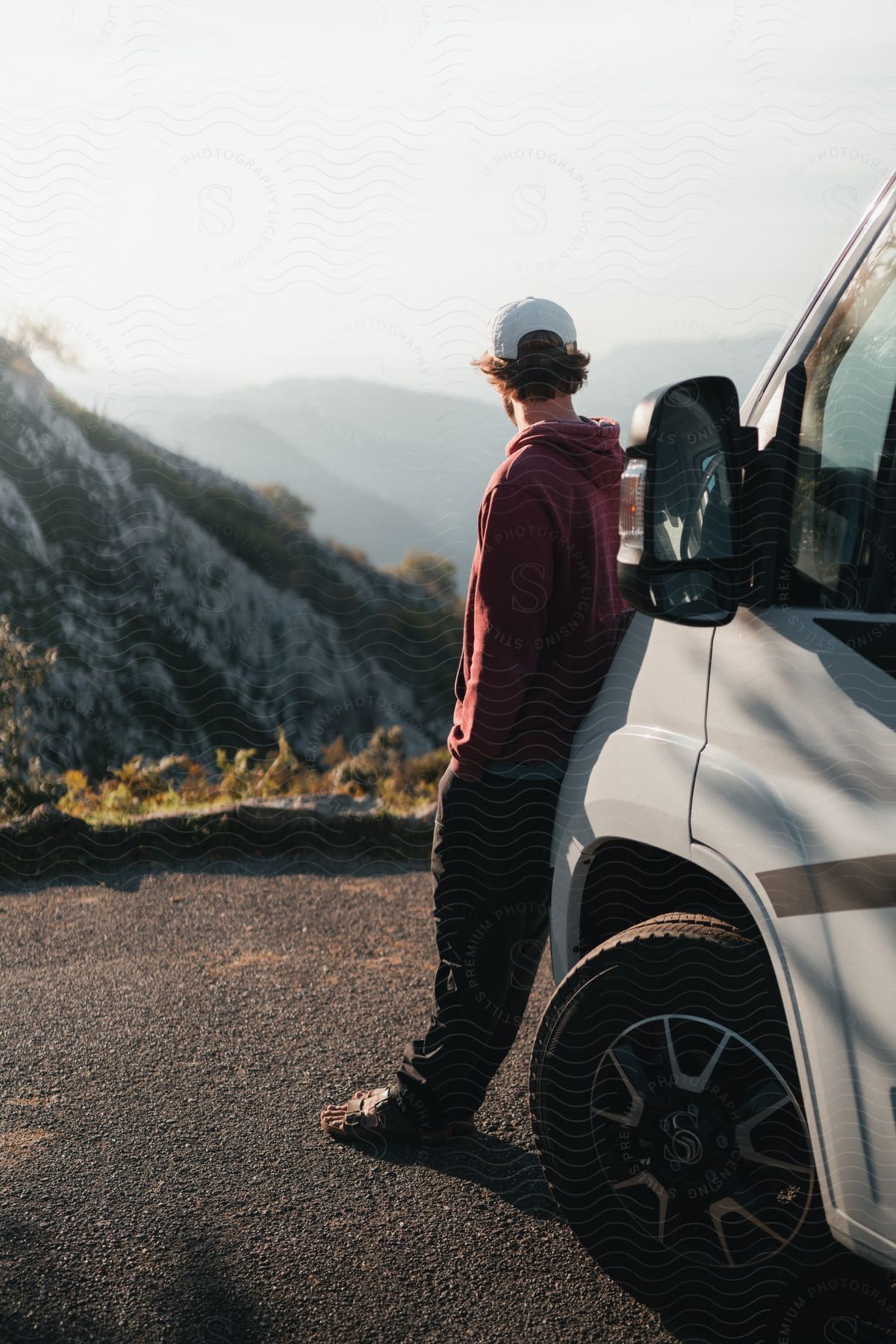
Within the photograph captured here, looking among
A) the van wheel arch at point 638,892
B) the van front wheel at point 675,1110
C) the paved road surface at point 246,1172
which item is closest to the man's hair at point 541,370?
the van wheel arch at point 638,892

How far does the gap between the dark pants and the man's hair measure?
0.90m

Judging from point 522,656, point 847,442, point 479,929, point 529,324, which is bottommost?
point 479,929

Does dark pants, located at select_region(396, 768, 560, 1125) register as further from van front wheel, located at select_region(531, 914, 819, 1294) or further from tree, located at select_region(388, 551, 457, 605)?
tree, located at select_region(388, 551, 457, 605)

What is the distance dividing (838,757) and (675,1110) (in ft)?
2.68

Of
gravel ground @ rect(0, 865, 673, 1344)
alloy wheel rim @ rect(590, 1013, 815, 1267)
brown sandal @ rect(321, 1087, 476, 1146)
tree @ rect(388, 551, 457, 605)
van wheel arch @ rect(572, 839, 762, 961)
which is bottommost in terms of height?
gravel ground @ rect(0, 865, 673, 1344)

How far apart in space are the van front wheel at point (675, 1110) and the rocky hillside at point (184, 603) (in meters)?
14.4

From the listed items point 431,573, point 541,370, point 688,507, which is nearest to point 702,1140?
point 688,507

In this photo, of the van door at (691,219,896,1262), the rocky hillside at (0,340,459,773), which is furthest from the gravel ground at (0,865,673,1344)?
the rocky hillside at (0,340,459,773)

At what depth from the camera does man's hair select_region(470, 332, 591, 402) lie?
2.76 metres

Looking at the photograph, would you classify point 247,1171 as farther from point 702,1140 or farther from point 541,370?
point 541,370

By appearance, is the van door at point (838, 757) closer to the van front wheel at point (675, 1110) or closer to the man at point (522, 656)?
the van front wheel at point (675, 1110)

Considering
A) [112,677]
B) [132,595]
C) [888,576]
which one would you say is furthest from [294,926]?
[132,595]

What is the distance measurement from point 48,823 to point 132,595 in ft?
57.6

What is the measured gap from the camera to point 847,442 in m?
1.98
